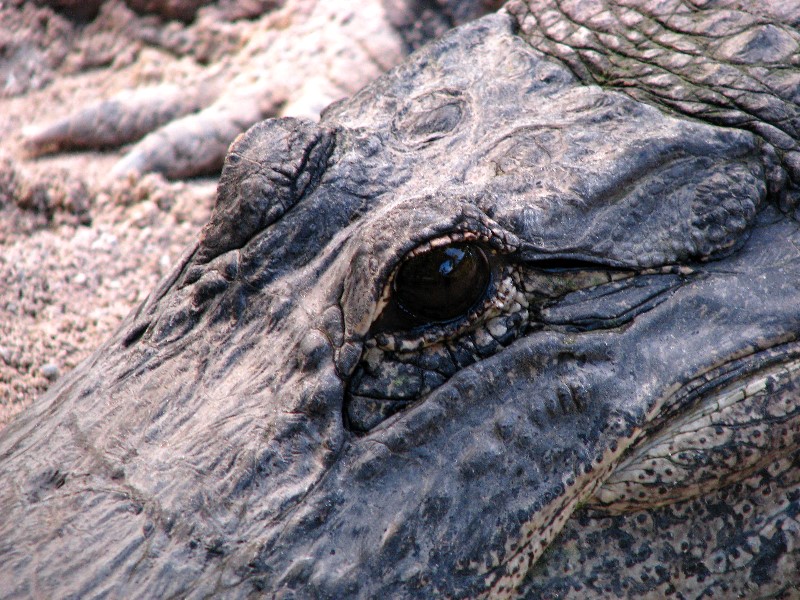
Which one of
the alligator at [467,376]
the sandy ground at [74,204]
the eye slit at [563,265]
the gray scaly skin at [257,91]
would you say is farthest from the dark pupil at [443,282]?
the gray scaly skin at [257,91]

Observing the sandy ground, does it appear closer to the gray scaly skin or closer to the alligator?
the gray scaly skin

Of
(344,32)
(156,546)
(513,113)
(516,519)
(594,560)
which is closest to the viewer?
(156,546)

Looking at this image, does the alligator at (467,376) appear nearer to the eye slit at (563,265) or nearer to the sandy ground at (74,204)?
the eye slit at (563,265)

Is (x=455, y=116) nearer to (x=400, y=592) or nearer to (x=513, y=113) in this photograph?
(x=513, y=113)

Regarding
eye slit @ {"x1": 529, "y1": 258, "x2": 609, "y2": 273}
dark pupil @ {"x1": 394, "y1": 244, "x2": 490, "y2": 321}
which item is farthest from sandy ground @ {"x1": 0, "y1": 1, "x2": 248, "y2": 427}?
eye slit @ {"x1": 529, "y1": 258, "x2": 609, "y2": 273}

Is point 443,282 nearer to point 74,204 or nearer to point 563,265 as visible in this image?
point 563,265

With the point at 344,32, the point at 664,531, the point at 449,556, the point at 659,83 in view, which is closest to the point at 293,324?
the point at 449,556

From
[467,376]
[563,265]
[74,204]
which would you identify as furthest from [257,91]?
[467,376]
